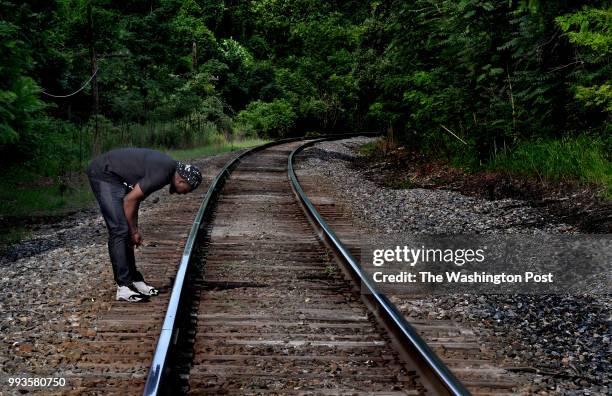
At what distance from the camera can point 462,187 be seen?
533 inches

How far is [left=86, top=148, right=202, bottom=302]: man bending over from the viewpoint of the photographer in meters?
5.50

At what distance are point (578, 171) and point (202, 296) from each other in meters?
7.39

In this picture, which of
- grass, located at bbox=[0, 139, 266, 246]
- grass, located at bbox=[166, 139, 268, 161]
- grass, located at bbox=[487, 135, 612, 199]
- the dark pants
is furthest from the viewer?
grass, located at bbox=[166, 139, 268, 161]

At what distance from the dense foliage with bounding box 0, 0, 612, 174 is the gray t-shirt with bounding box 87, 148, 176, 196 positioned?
15.8 ft

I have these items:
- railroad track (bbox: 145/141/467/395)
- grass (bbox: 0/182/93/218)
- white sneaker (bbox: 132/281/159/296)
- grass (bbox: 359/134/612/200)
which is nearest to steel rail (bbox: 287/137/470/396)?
railroad track (bbox: 145/141/467/395)

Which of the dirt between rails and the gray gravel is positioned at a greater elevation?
the dirt between rails

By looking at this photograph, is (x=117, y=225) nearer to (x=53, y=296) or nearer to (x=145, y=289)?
(x=145, y=289)

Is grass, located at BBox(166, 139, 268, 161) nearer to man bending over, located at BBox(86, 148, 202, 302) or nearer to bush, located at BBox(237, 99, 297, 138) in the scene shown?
bush, located at BBox(237, 99, 297, 138)

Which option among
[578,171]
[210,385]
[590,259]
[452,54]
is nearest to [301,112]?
[452,54]

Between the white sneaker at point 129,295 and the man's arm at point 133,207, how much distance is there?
1.39 feet

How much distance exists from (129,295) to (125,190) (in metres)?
0.94

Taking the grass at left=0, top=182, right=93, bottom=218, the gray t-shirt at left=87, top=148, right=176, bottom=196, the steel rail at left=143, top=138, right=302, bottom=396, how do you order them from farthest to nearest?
the grass at left=0, top=182, right=93, bottom=218 → the gray t-shirt at left=87, top=148, right=176, bottom=196 → the steel rail at left=143, top=138, right=302, bottom=396

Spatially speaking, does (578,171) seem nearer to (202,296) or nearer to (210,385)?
(202,296)

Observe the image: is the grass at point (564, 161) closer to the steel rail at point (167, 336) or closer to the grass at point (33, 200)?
the steel rail at point (167, 336)
